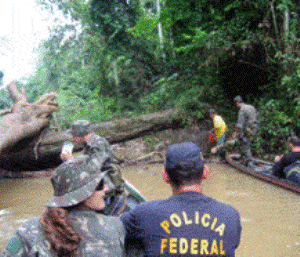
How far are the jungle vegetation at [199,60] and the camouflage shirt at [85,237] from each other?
9.38m

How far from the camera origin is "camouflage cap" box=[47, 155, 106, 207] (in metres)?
1.78

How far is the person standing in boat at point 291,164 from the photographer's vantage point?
642cm

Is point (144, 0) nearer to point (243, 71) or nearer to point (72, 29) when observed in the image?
point (72, 29)

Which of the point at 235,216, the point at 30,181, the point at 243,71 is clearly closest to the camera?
the point at 235,216

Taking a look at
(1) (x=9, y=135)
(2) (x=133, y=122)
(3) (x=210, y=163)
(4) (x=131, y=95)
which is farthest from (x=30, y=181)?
(4) (x=131, y=95)

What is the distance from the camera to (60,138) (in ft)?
35.5

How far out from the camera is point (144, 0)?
2583 cm

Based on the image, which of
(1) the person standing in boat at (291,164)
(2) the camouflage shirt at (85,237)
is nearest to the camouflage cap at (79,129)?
(2) the camouflage shirt at (85,237)

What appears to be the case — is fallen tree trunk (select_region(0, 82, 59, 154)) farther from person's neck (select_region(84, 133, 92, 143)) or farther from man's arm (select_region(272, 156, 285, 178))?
man's arm (select_region(272, 156, 285, 178))

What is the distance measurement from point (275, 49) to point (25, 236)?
11601mm

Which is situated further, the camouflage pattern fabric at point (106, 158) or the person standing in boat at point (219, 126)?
the person standing in boat at point (219, 126)

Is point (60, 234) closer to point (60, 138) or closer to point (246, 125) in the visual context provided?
point (246, 125)

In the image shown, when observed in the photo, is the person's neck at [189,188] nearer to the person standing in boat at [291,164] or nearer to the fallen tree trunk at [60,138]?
the person standing in boat at [291,164]

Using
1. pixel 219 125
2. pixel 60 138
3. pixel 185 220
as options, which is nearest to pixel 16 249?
pixel 185 220
